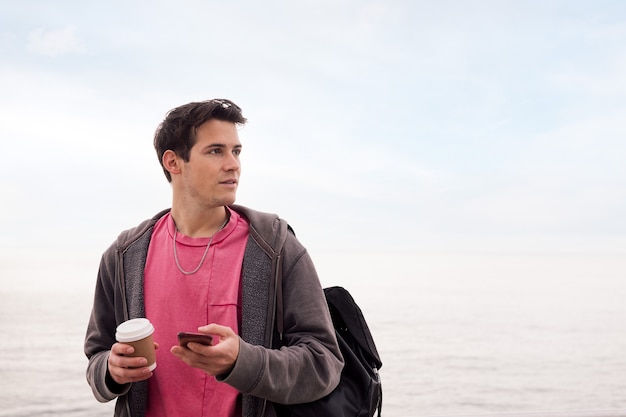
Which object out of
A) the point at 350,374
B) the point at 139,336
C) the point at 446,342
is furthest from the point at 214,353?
the point at 446,342

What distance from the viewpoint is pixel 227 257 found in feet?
5.49

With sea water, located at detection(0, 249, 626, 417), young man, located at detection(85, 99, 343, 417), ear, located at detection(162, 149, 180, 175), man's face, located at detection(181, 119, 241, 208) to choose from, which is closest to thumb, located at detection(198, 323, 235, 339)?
young man, located at detection(85, 99, 343, 417)

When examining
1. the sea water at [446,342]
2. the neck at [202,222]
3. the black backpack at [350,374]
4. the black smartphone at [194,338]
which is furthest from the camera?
the sea water at [446,342]

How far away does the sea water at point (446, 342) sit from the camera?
1759cm

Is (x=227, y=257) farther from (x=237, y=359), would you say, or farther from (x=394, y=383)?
(x=394, y=383)

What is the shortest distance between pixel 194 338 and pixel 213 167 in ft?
1.69

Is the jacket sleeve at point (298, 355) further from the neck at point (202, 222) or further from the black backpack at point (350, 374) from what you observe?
the neck at point (202, 222)

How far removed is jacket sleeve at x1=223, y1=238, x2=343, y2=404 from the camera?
1417mm

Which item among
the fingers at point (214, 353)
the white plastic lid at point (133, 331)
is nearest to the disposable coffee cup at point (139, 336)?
the white plastic lid at point (133, 331)

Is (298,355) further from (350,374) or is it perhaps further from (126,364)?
(126,364)

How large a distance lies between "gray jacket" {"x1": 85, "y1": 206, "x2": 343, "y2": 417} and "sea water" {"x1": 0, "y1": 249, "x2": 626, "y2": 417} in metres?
2.00

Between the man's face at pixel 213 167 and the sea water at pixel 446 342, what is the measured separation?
7.08ft

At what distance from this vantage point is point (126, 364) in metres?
1.43

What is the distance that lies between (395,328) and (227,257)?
2527cm
